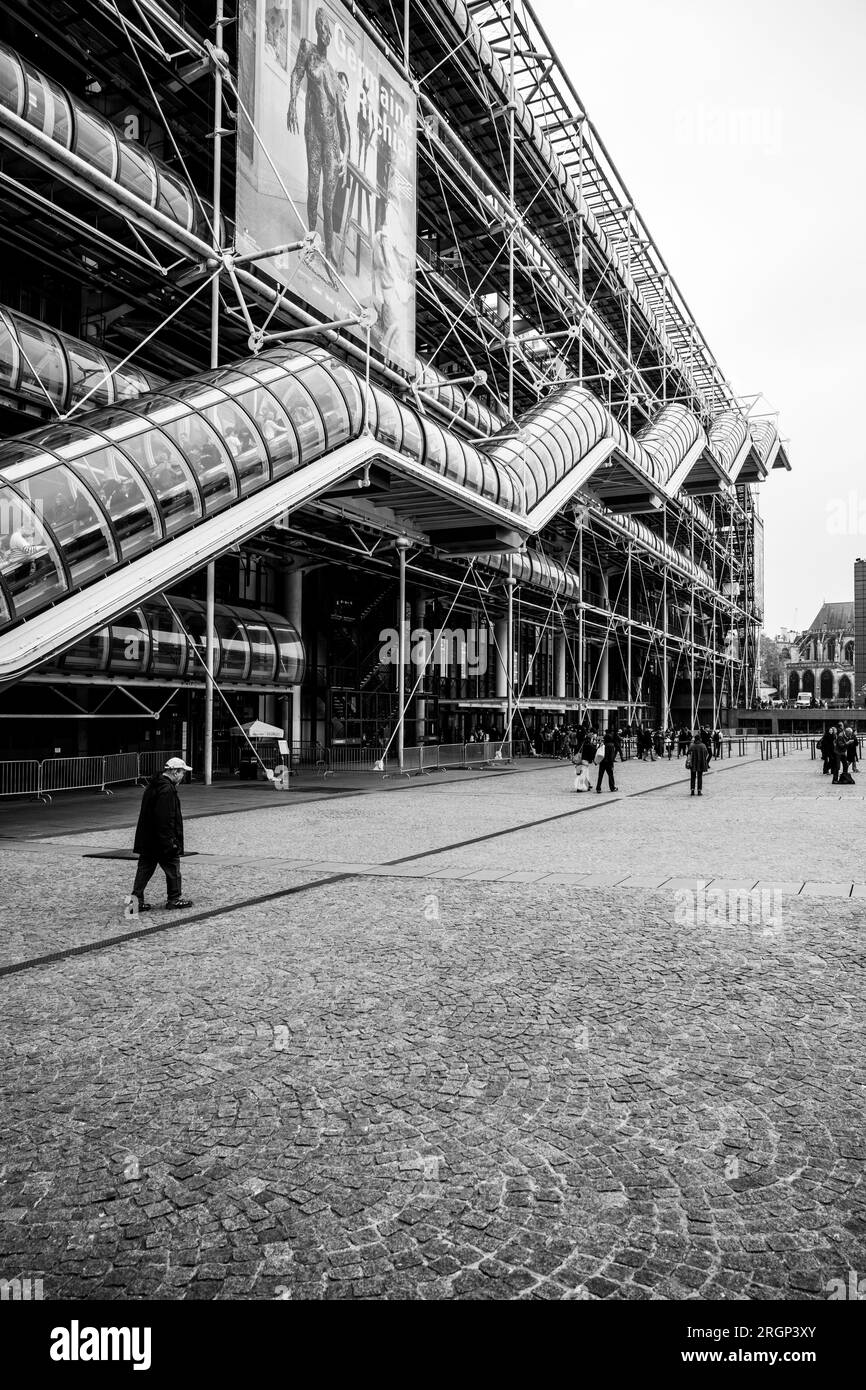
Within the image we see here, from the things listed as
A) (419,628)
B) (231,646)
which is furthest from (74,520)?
(419,628)

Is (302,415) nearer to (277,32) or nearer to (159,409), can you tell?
(159,409)

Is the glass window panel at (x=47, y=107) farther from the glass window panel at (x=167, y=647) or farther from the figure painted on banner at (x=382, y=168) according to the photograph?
the figure painted on banner at (x=382, y=168)

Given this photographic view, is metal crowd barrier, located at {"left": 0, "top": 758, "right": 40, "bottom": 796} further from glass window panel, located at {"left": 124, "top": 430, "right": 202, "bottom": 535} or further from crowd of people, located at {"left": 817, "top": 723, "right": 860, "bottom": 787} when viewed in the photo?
crowd of people, located at {"left": 817, "top": 723, "right": 860, "bottom": 787}

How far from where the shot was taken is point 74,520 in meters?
13.4

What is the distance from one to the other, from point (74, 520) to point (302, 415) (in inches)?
233

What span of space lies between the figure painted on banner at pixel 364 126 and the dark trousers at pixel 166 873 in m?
22.0

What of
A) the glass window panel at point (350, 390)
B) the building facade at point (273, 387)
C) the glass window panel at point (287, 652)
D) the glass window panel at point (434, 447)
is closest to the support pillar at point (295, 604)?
the building facade at point (273, 387)

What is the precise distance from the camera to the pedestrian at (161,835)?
788 centimetres

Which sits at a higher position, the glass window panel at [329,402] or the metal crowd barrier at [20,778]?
the glass window panel at [329,402]

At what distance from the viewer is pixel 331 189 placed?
2327 cm

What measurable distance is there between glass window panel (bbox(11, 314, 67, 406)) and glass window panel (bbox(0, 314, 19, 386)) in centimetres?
15
